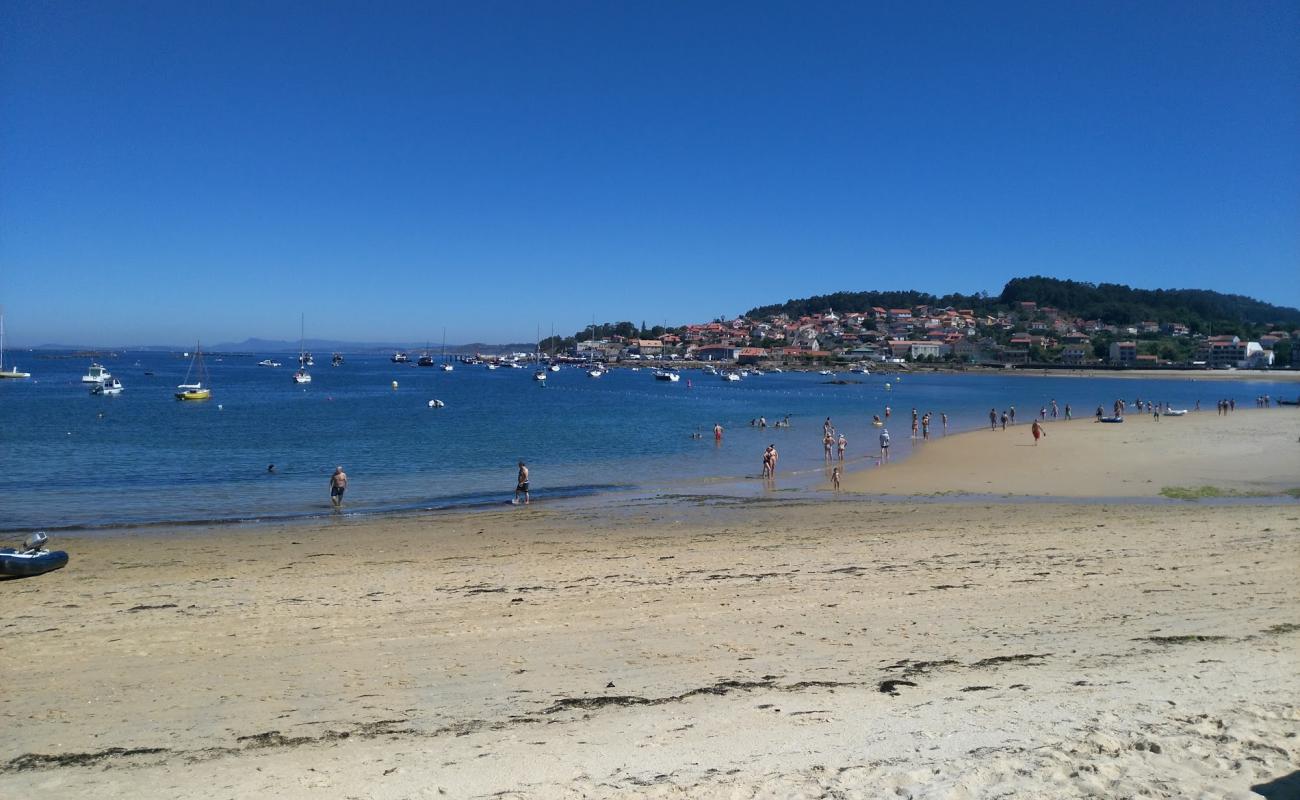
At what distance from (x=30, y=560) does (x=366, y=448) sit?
22321 mm

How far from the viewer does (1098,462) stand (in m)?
28.2

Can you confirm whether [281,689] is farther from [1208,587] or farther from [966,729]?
[1208,587]

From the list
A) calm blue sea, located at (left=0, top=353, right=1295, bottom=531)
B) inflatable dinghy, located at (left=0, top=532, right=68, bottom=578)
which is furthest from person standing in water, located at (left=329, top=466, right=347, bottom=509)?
inflatable dinghy, located at (left=0, top=532, right=68, bottom=578)

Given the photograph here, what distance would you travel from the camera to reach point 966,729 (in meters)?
6.00

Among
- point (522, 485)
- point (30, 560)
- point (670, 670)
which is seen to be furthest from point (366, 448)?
point (670, 670)

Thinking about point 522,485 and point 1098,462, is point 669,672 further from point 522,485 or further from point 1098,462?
point 1098,462

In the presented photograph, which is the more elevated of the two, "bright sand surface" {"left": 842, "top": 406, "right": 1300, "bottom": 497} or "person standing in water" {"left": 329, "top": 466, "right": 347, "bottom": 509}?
"person standing in water" {"left": 329, "top": 466, "right": 347, "bottom": 509}

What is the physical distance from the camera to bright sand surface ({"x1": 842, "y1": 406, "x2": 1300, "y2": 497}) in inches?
893

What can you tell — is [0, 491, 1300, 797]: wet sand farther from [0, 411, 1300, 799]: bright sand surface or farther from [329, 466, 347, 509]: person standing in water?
[329, 466, 347, 509]: person standing in water

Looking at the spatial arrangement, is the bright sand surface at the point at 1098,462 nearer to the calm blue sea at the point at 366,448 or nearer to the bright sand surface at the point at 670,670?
the calm blue sea at the point at 366,448

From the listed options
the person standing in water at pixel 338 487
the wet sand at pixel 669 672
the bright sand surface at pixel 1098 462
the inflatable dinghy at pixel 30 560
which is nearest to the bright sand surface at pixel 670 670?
the wet sand at pixel 669 672

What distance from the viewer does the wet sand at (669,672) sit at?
18.1ft

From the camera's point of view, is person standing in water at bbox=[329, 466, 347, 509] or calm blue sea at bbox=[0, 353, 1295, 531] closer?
person standing in water at bbox=[329, 466, 347, 509]

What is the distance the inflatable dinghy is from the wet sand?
29 centimetres
